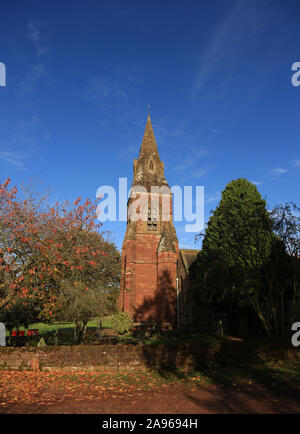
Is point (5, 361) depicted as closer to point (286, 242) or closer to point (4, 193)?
point (4, 193)

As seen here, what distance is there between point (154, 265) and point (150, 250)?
1.94 meters

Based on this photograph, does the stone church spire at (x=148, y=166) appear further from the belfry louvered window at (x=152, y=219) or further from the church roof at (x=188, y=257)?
the church roof at (x=188, y=257)

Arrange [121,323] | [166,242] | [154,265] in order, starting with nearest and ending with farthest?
[121,323]
[154,265]
[166,242]

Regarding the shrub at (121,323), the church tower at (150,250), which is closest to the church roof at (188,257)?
the church tower at (150,250)

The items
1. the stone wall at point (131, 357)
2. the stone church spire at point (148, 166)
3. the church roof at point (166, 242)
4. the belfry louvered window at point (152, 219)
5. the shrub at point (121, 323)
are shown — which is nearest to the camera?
the stone wall at point (131, 357)

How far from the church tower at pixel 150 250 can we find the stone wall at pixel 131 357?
20.0 metres

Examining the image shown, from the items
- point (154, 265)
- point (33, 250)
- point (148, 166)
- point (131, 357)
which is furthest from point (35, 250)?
point (148, 166)

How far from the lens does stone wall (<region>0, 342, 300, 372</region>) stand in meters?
11.9

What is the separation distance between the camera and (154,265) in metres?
35.1

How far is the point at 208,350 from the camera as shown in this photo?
12.6 metres

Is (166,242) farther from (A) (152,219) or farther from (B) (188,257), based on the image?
(B) (188,257)

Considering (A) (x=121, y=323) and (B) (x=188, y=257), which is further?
(B) (x=188, y=257)

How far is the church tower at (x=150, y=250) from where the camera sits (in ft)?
108

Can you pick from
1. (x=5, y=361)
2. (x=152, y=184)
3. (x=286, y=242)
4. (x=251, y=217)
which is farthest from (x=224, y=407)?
(x=152, y=184)
